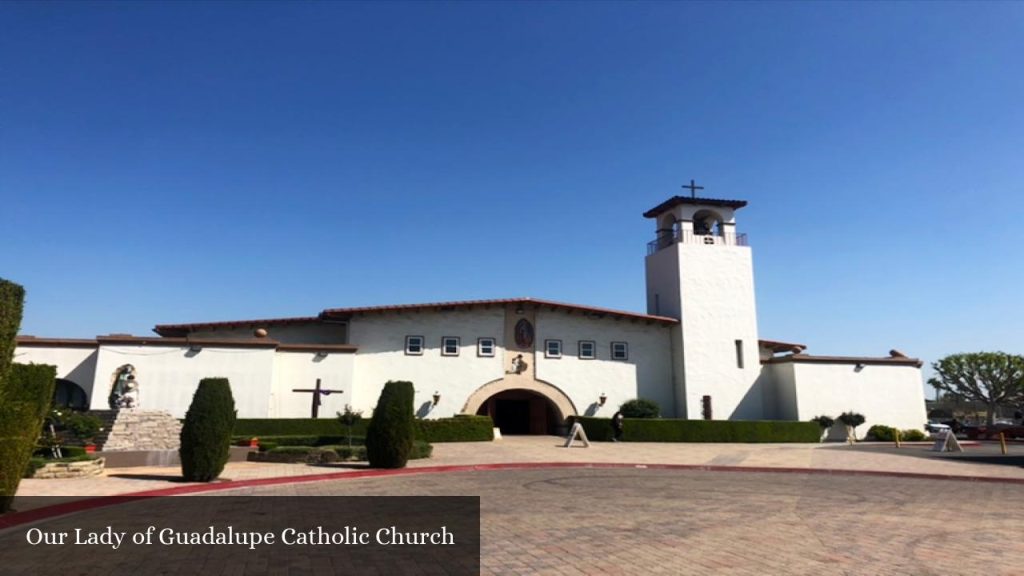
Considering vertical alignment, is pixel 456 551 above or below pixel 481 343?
below

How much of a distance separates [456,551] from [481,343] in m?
26.0

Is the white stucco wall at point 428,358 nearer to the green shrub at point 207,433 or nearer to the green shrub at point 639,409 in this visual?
the green shrub at point 639,409

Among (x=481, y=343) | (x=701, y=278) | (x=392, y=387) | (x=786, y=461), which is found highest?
(x=701, y=278)

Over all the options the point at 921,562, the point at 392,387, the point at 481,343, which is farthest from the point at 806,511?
the point at 481,343

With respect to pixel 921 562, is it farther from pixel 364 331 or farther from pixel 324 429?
pixel 364 331

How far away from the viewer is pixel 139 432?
21.3 metres

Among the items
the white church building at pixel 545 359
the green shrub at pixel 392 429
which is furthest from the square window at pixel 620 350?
the green shrub at pixel 392 429

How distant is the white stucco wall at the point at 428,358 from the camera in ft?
102

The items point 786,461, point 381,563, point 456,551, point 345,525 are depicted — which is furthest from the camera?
point 786,461

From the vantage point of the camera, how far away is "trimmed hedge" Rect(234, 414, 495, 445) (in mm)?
26500

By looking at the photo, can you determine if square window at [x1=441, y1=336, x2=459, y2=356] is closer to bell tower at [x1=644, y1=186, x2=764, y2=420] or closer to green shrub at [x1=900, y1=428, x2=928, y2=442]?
bell tower at [x1=644, y1=186, x2=764, y2=420]

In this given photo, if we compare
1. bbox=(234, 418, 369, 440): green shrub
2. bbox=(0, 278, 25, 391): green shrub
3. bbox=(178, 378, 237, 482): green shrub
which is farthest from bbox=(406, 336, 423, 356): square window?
bbox=(0, 278, 25, 391): green shrub

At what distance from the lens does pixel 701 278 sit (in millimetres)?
36531

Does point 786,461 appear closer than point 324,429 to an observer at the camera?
Yes
